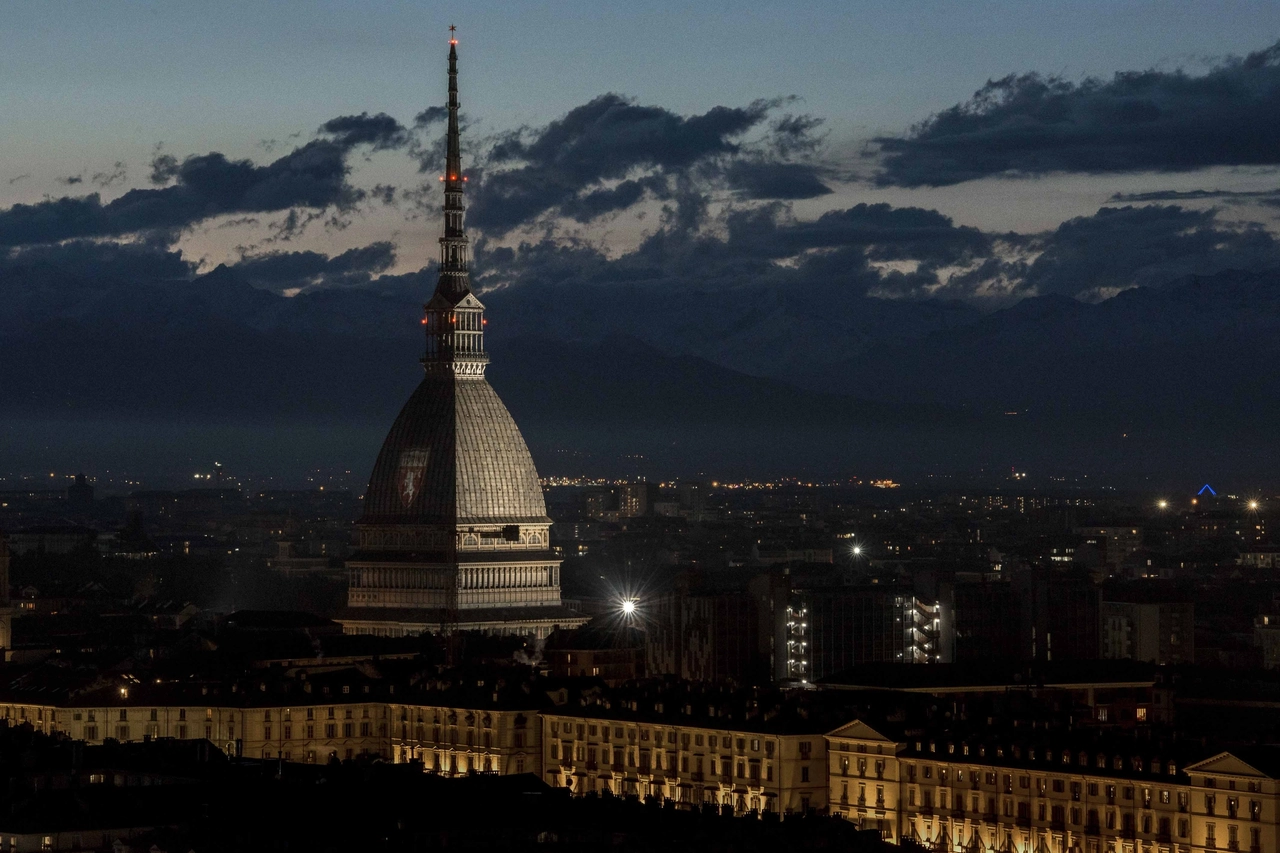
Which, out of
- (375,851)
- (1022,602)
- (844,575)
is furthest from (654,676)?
(844,575)

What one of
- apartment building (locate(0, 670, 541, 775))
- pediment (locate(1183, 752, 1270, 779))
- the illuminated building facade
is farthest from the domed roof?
pediment (locate(1183, 752, 1270, 779))

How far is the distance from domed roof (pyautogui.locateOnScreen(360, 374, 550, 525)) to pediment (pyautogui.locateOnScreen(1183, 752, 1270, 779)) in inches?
3223

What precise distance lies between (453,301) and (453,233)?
3.21m

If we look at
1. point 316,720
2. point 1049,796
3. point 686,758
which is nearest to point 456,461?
point 316,720

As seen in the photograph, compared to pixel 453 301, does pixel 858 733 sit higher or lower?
lower

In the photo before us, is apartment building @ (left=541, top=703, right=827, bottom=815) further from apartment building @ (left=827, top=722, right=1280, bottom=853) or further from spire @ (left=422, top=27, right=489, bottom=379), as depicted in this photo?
spire @ (left=422, top=27, right=489, bottom=379)

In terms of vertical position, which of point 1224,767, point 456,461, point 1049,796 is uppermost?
point 456,461

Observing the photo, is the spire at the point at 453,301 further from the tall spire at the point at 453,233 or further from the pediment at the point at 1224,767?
the pediment at the point at 1224,767

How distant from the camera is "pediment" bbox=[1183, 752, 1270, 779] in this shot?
9812cm

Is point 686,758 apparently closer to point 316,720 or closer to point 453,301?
point 316,720

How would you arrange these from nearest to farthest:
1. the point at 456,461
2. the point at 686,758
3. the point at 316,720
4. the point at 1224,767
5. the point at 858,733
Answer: the point at 1224,767
the point at 858,733
the point at 686,758
the point at 316,720
the point at 456,461

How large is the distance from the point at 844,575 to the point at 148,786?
10346cm

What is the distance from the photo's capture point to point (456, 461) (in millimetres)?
178250

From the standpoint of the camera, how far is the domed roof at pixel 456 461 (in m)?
178
